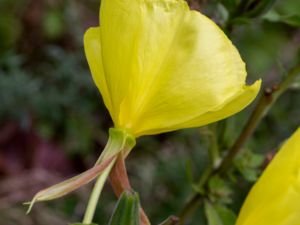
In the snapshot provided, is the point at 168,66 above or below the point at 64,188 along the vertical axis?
above

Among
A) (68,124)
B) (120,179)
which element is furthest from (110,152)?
(68,124)

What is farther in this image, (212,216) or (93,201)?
(212,216)

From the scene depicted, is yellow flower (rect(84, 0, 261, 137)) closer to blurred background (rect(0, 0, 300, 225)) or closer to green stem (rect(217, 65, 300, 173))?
green stem (rect(217, 65, 300, 173))

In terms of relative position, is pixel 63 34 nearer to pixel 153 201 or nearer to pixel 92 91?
pixel 92 91

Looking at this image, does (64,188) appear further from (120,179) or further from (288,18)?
(288,18)

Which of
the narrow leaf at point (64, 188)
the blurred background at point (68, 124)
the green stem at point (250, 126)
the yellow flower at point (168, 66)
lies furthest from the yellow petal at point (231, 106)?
the blurred background at point (68, 124)

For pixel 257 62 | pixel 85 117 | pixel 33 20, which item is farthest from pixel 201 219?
pixel 33 20

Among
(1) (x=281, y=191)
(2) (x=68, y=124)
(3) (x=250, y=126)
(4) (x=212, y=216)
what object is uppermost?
(1) (x=281, y=191)
